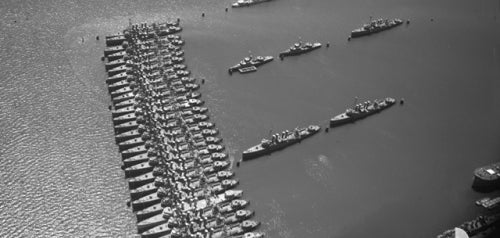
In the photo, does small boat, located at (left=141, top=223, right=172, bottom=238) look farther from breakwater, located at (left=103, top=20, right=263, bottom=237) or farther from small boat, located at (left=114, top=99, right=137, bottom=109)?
small boat, located at (left=114, top=99, right=137, bottom=109)

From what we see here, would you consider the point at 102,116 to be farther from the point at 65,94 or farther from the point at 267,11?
the point at 267,11

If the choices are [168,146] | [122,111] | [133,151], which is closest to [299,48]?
[122,111]

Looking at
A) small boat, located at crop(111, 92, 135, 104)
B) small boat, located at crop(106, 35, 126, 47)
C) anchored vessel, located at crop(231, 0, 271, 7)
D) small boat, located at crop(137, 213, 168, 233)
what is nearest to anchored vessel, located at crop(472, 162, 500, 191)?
small boat, located at crop(137, 213, 168, 233)

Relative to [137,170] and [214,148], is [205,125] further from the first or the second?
[137,170]

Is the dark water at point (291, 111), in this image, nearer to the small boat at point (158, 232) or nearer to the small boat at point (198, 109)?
the small boat at point (198, 109)

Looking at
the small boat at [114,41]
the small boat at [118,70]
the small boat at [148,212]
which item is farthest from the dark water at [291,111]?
the small boat at [118,70]

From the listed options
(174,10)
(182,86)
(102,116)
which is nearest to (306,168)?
(182,86)
